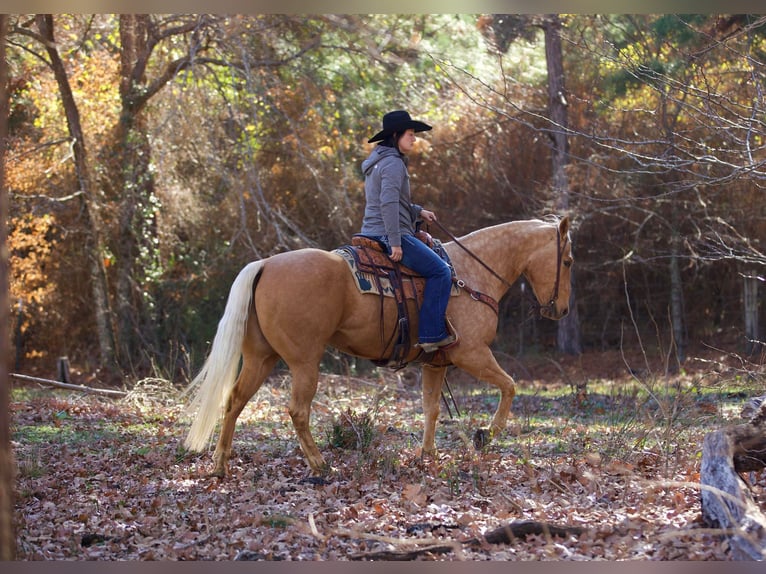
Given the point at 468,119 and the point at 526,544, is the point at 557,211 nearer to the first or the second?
the point at 468,119

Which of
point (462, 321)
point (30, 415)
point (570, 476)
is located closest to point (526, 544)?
point (570, 476)

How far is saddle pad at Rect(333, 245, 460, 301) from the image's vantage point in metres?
7.00

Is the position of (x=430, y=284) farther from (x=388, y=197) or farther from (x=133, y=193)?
(x=133, y=193)

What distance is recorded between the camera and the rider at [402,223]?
23.1 feet

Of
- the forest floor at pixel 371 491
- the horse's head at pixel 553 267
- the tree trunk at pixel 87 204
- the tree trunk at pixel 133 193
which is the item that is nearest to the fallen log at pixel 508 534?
the forest floor at pixel 371 491

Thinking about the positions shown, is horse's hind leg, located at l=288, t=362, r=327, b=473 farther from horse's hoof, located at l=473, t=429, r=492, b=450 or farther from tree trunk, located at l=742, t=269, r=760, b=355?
tree trunk, located at l=742, t=269, r=760, b=355

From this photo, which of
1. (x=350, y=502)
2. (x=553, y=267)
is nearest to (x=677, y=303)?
(x=553, y=267)

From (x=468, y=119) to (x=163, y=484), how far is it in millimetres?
12403

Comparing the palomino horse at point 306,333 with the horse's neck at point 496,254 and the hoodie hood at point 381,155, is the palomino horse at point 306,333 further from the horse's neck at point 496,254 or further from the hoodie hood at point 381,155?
the hoodie hood at point 381,155

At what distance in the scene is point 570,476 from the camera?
Answer: 21.0 feet

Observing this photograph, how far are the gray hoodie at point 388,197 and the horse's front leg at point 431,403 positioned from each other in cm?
129

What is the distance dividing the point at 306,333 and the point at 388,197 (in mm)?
1273

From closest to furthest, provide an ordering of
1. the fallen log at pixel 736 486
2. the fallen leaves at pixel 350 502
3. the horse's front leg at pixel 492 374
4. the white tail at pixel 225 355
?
the fallen log at pixel 736 486, the fallen leaves at pixel 350 502, the white tail at pixel 225 355, the horse's front leg at pixel 492 374

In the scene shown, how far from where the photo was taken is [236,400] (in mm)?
6902
